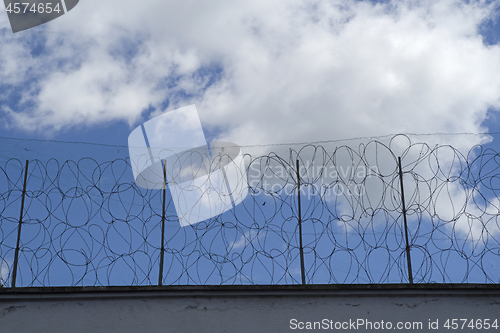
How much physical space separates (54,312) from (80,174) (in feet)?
3.77

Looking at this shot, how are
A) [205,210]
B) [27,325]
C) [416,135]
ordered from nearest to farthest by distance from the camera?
1. [27,325]
2. [205,210]
3. [416,135]

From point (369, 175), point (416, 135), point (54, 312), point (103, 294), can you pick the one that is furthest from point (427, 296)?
point (54, 312)

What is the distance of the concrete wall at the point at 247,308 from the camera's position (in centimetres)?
328

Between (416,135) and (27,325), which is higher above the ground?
(416,135)

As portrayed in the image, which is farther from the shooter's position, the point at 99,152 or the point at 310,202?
the point at 99,152

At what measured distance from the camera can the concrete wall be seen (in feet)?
10.8

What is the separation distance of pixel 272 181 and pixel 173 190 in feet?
2.82

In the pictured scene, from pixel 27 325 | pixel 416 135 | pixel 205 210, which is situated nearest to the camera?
pixel 27 325

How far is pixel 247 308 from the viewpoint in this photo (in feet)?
11.0

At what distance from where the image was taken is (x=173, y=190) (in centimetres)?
373

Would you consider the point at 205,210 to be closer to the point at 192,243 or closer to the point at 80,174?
the point at 192,243

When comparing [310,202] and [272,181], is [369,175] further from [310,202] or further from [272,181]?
[272,181]

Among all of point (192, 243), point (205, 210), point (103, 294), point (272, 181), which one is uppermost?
point (272, 181)

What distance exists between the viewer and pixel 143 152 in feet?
12.7
